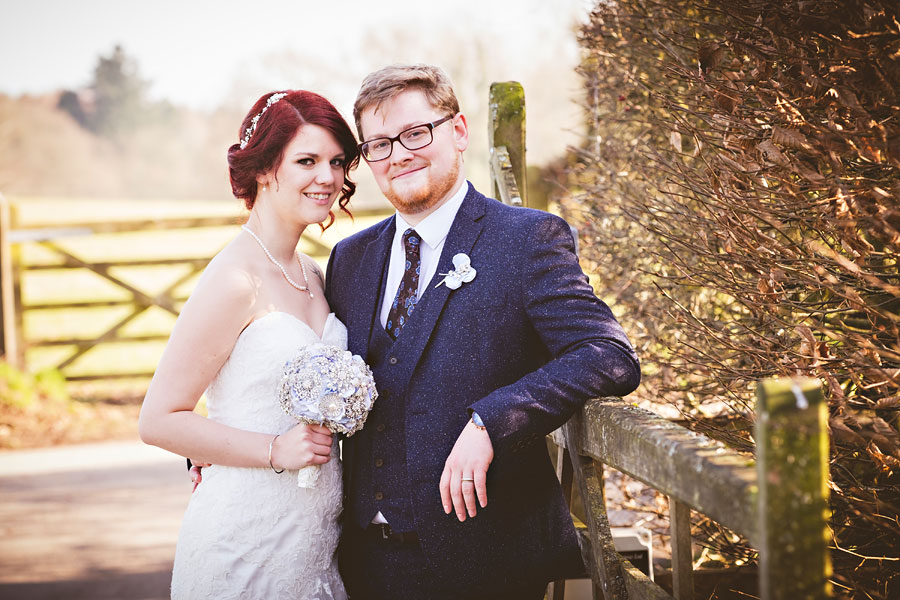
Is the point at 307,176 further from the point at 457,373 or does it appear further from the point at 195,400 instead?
the point at 457,373

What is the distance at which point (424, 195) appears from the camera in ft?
8.68

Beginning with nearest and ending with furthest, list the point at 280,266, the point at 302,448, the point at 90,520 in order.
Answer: the point at 302,448, the point at 280,266, the point at 90,520

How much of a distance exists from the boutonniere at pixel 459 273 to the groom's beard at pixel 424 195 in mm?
288

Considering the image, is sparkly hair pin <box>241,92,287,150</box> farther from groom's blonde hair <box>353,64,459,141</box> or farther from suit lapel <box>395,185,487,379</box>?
suit lapel <box>395,185,487,379</box>

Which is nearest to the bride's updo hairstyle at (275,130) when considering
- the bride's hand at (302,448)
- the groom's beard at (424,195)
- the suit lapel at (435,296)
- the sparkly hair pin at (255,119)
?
the sparkly hair pin at (255,119)

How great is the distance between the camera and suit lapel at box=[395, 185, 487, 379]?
95.4 inches

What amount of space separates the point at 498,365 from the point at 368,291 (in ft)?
1.85

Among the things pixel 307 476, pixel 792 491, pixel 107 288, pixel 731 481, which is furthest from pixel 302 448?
pixel 107 288

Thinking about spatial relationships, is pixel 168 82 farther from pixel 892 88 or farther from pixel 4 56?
pixel 892 88

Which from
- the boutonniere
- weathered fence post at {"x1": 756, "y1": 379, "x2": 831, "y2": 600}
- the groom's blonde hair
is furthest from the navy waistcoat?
weathered fence post at {"x1": 756, "y1": 379, "x2": 831, "y2": 600}

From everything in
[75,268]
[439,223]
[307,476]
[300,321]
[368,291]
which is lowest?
[307,476]

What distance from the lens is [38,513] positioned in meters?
5.77

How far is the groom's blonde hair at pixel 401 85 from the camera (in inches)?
103

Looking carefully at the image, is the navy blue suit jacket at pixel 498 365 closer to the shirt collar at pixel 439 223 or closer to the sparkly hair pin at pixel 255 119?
the shirt collar at pixel 439 223
